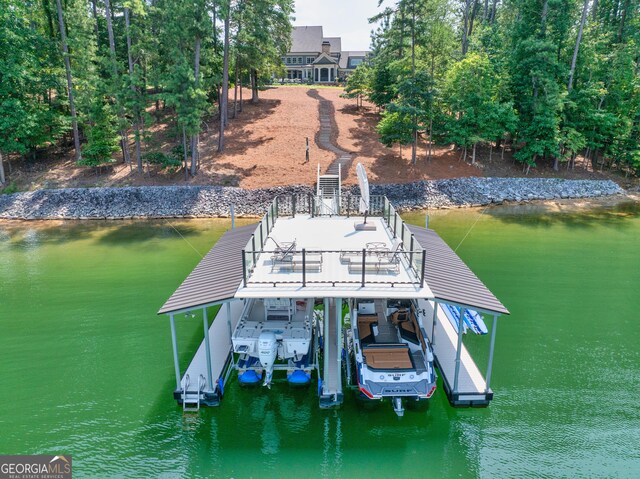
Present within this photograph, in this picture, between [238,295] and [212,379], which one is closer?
[238,295]

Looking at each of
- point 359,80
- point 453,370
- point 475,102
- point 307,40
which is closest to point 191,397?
point 453,370

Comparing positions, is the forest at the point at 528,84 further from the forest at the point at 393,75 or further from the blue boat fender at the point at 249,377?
the blue boat fender at the point at 249,377

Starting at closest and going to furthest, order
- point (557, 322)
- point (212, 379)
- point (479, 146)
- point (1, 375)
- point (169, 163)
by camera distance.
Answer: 1. point (212, 379)
2. point (1, 375)
3. point (557, 322)
4. point (169, 163)
5. point (479, 146)

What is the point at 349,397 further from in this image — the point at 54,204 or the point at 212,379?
the point at 54,204

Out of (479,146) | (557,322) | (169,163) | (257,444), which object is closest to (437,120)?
(479,146)

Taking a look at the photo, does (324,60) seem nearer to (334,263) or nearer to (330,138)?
(330,138)

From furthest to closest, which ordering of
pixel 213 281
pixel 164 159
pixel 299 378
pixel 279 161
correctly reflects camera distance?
pixel 279 161 → pixel 164 159 → pixel 213 281 → pixel 299 378

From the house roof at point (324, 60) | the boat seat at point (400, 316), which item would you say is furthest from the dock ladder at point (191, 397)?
the house roof at point (324, 60)
